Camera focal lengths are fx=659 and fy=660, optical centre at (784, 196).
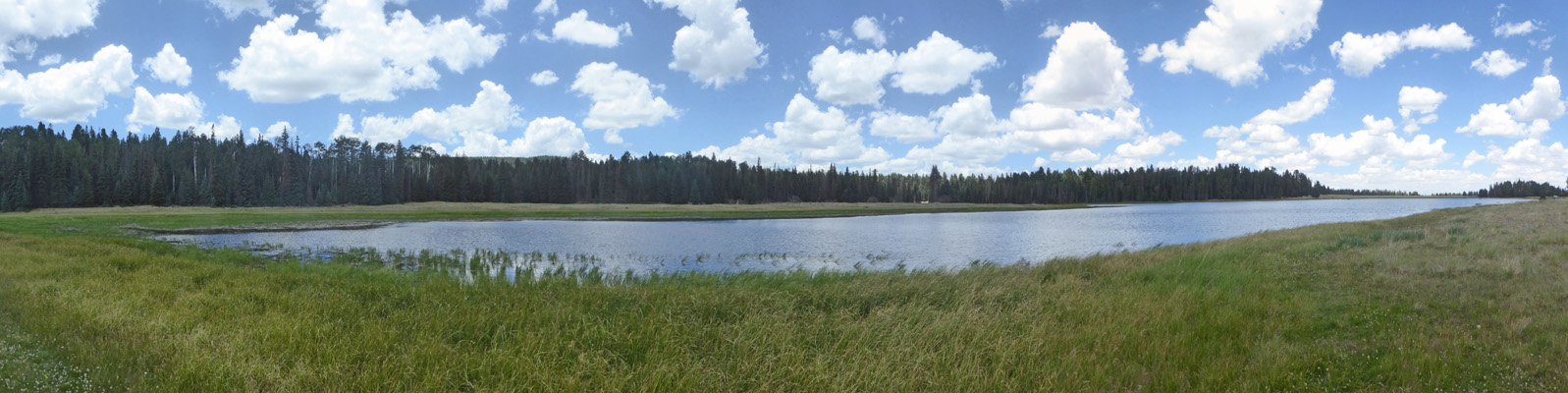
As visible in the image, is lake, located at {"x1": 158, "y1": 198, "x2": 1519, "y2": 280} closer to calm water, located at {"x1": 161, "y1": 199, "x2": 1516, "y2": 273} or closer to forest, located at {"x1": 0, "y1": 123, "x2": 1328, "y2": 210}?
calm water, located at {"x1": 161, "y1": 199, "x2": 1516, "y2": 273}

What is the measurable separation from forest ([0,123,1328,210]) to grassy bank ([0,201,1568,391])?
113956 millimetres

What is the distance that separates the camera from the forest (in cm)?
9669

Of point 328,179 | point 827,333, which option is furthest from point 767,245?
point 328,179

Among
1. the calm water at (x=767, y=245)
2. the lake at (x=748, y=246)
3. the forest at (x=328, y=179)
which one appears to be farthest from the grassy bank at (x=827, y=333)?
the forest at (x=328, y=179)

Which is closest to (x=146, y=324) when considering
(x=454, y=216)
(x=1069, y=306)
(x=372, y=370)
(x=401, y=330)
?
(x=401, y=330)

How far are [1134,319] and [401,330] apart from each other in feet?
35.2

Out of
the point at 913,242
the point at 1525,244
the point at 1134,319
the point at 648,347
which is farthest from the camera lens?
the point at 913,242

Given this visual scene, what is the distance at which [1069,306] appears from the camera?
1148 centimetres

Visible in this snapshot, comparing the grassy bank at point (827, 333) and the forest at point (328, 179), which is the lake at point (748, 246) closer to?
the grassy bank at point (827, 333)

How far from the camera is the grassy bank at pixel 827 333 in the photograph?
289 inches

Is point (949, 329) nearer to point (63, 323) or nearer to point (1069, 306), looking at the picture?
point (1069, 306)

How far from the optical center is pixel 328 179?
136m

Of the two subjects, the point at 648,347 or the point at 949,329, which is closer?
the point at 648,347

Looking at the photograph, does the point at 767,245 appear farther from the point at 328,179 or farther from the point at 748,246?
the point at 328,179
